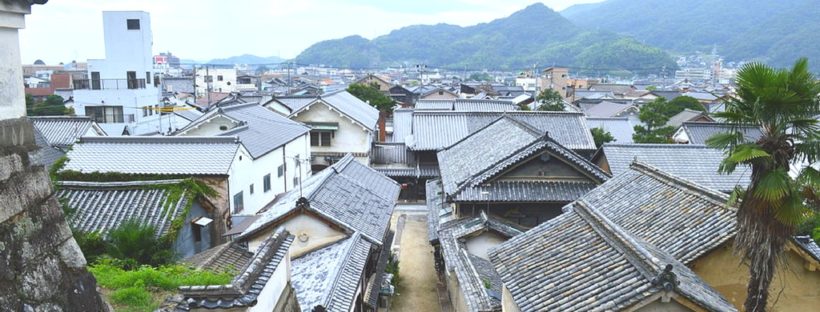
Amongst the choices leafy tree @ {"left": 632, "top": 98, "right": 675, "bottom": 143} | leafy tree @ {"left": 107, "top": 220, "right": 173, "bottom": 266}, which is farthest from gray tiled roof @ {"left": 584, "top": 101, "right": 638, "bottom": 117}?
leafy tree @ {"left": 107, "top": 220, "right": 173, "bottom": 266}

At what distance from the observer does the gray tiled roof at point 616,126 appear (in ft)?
162

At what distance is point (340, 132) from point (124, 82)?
925 inches

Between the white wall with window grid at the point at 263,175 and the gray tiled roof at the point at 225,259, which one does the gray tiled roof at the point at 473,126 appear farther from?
the gray tiled roof at the point at 225,259

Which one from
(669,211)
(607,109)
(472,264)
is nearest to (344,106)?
(472,264)

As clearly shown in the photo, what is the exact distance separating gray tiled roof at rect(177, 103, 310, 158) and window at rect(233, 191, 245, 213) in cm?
262

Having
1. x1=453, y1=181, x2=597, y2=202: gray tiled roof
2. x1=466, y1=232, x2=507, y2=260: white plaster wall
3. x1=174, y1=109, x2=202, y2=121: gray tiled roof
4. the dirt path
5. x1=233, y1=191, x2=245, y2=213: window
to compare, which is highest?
x1=174, y1=109, x2=202, y2=121: gray tiled roof

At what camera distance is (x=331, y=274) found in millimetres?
15227

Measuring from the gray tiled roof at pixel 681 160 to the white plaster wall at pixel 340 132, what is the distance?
19743 millimetres

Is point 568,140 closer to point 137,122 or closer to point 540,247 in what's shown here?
point 540,247

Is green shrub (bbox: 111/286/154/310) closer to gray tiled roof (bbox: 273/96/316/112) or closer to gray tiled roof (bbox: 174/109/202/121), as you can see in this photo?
→ gray tiled roof (bbox: 273/96/316/112)

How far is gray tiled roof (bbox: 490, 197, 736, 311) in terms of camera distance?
32.3 ft

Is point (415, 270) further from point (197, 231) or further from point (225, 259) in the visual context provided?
point (225, 259)

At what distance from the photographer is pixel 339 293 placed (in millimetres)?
14547

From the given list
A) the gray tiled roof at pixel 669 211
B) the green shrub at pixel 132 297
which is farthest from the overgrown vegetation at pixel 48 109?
the gray tiled roof at pixel 669 211
